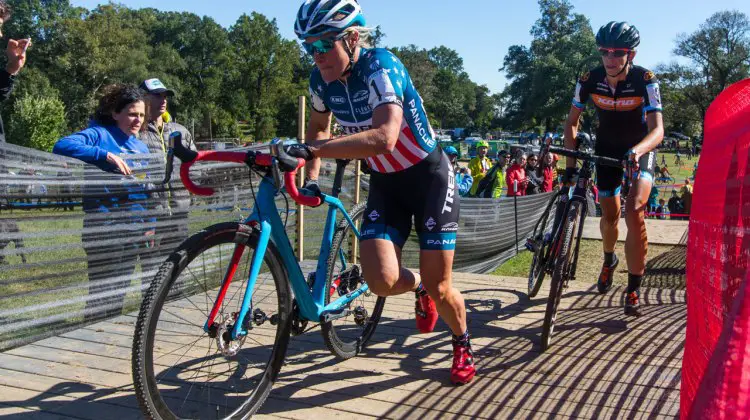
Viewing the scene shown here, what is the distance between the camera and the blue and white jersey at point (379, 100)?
2963 mm

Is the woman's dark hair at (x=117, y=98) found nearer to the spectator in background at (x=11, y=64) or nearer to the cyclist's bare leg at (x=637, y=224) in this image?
the spectator in background at (x=11, y=64)

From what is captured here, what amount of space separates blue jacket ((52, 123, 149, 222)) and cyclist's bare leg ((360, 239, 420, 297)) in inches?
83.8

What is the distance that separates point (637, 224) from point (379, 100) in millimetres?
2889

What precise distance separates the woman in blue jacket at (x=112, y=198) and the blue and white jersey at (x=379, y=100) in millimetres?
1870

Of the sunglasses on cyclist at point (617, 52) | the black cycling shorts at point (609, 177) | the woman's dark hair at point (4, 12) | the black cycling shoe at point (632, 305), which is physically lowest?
the black cycling shoe at point (632, 305)

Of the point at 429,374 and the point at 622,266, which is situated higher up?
the point at 622,266

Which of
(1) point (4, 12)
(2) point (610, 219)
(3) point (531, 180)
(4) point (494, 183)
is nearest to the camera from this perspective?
(1) point (4, 12)

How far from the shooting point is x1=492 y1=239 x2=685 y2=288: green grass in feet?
25.4

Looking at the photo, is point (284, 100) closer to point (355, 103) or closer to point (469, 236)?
point (469, 236)

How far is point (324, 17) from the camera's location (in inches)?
114

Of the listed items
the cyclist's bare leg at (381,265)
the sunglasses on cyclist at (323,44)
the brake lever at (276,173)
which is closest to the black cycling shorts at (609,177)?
the cyclist's bare leg at (381,265)

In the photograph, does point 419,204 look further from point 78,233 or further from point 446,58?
point 446,58

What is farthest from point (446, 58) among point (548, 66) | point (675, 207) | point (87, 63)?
point (675, 207)

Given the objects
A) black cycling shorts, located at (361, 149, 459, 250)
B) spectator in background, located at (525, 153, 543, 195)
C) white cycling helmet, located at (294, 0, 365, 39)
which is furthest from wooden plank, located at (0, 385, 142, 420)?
spectator in background, located at (525, 153, 543, 195)
